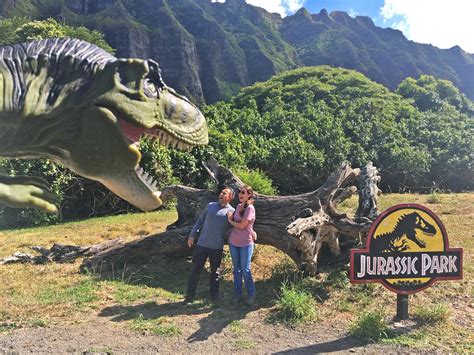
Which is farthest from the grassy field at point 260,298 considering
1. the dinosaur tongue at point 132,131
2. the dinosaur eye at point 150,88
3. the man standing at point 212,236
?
the dinosaur eye at point 150,88

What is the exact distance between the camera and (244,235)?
472 centimetres

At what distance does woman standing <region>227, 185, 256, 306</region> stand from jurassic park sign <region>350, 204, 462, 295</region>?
1.14 metres

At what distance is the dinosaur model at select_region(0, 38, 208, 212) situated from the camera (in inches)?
79.2

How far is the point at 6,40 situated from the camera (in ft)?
71.5

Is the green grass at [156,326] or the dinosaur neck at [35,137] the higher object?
the dinosaur neck at [35,137]

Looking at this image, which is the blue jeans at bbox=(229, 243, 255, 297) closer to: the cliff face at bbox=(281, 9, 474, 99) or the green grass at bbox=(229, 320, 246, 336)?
the green grass at bbox=(229, 320, 246, 336)

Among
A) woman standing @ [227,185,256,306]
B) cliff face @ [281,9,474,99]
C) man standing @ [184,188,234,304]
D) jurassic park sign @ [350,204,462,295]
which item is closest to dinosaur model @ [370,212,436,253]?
jurassic park sign @ [350,204,462,295]

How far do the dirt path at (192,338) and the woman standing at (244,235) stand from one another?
0.49 meters

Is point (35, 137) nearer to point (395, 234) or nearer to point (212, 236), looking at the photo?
point (212, 236)

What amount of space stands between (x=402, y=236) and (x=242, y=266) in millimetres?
1658

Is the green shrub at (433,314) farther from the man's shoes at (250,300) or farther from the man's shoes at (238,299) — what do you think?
the man's shoes at (238,299)

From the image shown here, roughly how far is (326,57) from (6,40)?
152 feet

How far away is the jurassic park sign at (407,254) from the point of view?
4348mm

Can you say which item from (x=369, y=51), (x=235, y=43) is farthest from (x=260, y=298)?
(x=369, y=51)
